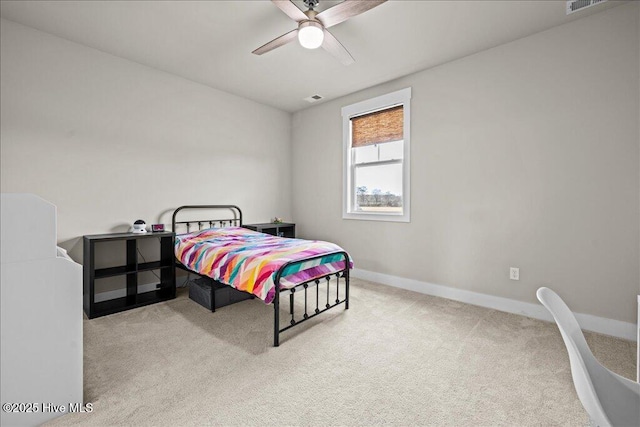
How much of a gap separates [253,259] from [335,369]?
115cm

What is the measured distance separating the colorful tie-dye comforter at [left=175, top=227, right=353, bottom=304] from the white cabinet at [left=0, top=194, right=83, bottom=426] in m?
1.16

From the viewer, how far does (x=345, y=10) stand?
2.18 m

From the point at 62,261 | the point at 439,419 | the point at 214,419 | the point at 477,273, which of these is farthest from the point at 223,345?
the point at 477,273

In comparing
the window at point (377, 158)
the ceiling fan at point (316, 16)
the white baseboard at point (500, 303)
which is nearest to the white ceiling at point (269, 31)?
the ceiling fan at point (316, 16)

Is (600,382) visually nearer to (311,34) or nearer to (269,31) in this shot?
(311,34)

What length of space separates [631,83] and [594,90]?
0.23 metres

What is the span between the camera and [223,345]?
2.35 m

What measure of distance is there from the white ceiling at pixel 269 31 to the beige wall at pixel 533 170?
0.26 meters

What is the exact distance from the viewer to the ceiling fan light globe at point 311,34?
2.29 metres

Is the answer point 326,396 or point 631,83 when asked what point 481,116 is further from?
point 326,396

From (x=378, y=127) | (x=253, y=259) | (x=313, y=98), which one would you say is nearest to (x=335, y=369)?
(x=253, y=259)

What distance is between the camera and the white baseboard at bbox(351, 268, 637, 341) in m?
2.51

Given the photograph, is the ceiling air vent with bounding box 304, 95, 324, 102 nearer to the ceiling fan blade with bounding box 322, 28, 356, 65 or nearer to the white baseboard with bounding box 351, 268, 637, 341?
the ceiling fan blade with bounding box 322, 28, 356, 65

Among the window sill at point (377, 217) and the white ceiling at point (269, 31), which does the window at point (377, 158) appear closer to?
the window sill at point (377, 217)
